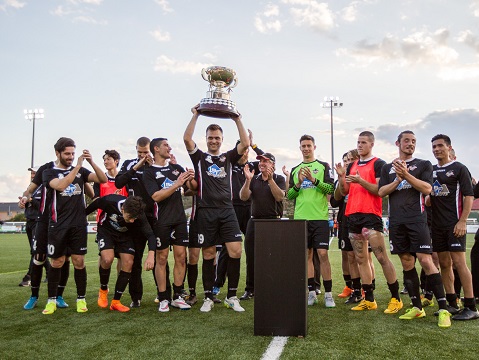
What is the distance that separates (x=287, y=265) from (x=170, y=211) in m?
2.24

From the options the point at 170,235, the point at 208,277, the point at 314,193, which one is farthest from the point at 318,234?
the point at 170,235

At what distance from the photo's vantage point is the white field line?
386 cm

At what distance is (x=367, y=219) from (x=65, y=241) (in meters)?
3.93

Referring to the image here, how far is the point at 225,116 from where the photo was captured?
6352 mm

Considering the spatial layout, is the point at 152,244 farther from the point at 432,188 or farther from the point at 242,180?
the point at 432,188

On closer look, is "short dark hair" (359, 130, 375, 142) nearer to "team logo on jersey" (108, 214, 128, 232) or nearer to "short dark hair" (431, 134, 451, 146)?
"short dark hair" (431, 134, 451, 146)

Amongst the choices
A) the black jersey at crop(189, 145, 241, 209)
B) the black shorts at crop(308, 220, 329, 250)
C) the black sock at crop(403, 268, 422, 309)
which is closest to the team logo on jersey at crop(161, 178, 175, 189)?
the black jersey at crop(189, 145, 241, 209)

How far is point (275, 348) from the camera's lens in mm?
4121

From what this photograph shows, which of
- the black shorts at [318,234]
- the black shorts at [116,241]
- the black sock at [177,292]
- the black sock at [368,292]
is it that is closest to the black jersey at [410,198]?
the black sock at [368,292]

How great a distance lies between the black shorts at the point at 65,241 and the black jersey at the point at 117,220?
1.05ft

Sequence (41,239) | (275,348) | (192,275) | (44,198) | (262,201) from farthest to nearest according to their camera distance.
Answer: (262,201)
(192,275)
(41,239)
(44,198)
(275,348)

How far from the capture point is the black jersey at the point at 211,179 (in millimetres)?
6344

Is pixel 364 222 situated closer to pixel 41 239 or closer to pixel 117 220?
pixel 117 220

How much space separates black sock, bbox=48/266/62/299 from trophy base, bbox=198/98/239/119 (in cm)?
284
